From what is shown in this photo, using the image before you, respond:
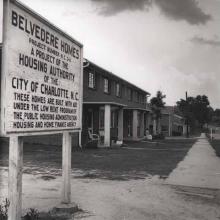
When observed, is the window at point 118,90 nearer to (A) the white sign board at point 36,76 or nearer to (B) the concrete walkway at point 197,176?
(B) the concrete walkway at point 197,176

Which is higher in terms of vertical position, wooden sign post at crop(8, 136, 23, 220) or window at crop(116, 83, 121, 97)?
window at crop(116, 83, 121, 97)

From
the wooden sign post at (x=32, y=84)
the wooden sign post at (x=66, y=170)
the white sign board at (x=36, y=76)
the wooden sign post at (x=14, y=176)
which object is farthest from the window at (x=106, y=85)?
the wooden sign post at (x=14, y=176)

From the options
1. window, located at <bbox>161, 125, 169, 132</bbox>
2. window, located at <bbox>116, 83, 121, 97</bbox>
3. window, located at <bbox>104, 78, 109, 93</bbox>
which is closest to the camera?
window, located at <bbox>104, 78, 109, 93</bbox>

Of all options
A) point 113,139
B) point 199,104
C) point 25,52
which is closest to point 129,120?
point 113,139

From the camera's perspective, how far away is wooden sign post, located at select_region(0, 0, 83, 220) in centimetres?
464

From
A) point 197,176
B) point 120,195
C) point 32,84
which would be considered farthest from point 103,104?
point 32,84

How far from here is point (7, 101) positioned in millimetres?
4578

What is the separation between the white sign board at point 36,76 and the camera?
4637 millimetres

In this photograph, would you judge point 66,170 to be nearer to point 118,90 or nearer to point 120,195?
point 120,195

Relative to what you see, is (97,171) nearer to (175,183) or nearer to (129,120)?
(175,183)

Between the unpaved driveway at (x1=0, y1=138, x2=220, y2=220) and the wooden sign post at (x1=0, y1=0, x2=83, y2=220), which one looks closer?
the wooden sign post at (x1=0, y1=0, x2=83, y2=220)

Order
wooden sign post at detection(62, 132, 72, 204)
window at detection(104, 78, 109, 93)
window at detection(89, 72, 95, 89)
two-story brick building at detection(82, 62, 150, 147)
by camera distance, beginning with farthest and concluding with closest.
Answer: window at detection(104, 78, 109, 93)
window at detection(89, 72, 95, 89)
two-story brick building at detection(82, 62, 150, 147)
wooden sign post at detection(62, 132, 72, 204)

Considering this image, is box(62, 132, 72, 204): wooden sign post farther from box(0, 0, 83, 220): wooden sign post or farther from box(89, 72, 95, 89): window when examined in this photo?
box(89, 72, 95, 89): window

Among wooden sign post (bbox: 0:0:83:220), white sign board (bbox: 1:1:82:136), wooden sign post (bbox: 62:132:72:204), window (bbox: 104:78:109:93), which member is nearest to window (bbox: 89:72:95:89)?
window (bbox: 104:78:109:93)
